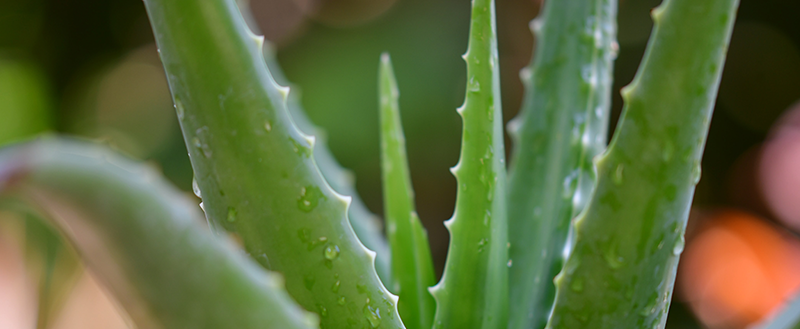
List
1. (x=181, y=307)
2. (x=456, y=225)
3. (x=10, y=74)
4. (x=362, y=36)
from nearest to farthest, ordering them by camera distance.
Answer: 1. (x=181, y=307)
2. (x=456, y=225)
3. (x=10, y=74)
4. (x=362, y=36)

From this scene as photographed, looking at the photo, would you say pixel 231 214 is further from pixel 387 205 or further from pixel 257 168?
pixel 387 205

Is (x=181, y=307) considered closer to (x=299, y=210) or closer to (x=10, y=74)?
(x=299, y=210)

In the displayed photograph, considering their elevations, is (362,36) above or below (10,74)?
above

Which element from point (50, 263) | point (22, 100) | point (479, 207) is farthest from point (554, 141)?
point (22, 100)

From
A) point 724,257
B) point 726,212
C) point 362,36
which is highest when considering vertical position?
point 362,36

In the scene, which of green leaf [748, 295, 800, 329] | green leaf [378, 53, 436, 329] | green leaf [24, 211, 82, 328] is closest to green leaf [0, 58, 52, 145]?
green leaf [24, 211, 82, 328]

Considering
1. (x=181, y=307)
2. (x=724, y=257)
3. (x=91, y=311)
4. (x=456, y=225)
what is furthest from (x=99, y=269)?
(x=724, y=257)

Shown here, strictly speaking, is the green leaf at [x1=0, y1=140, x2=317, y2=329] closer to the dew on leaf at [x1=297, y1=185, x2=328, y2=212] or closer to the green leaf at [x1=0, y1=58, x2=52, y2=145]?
the dew on leaf at [x1=297, y1=185, x2=328, y2=212]

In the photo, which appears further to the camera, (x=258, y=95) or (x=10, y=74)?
(x=10, y=74)
